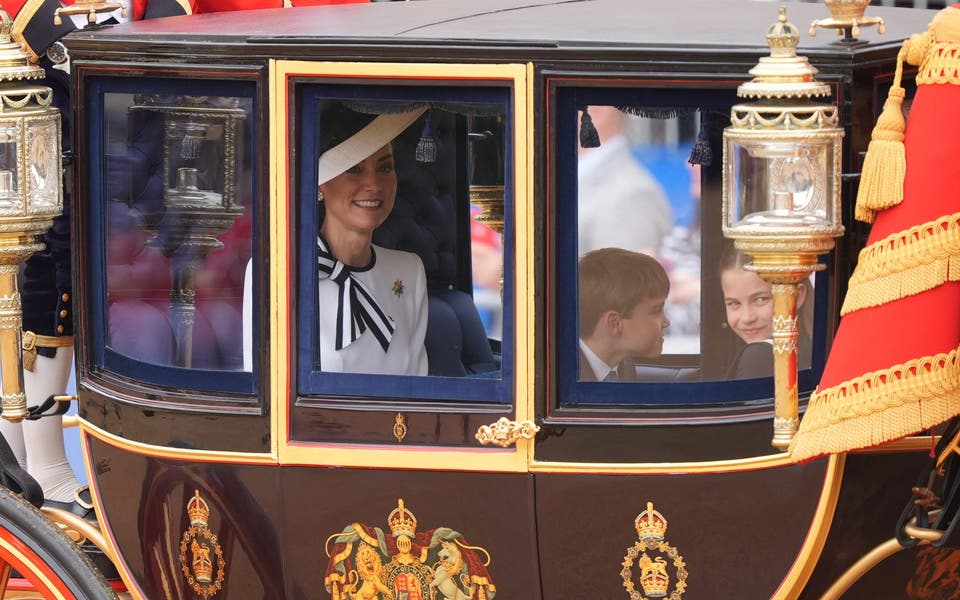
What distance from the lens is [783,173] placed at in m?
2.80

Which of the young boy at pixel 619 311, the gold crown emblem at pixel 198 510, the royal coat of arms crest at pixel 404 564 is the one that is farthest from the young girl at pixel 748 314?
the gold crown emblem at pixel 198 510

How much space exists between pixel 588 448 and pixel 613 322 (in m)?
0.23

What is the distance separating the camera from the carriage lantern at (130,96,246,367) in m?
3.30

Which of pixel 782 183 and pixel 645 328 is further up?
pixel 782 183

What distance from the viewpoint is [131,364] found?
3.50 meters

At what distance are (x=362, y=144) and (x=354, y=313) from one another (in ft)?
1.04

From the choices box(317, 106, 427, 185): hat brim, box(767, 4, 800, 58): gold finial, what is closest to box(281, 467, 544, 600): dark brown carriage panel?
box(317, 106, 427, 185): hat brim

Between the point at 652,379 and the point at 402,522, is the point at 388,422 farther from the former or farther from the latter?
the point at 652,379

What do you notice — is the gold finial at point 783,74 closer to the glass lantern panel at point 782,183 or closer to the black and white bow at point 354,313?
the glass lantern panel at point 782,183

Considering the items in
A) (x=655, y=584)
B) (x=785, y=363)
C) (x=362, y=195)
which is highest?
(x=362, y=195)

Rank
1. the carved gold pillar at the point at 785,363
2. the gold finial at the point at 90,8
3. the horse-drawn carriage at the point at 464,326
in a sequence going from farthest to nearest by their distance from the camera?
the gold finial at the point at 90,8 → the horse-drawn carriage at the point at 464,326 → the carved gold pillar at the point at 785,363

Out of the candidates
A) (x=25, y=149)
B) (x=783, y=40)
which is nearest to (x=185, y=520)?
(x=25, y=149)

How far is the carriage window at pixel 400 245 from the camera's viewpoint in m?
3.20

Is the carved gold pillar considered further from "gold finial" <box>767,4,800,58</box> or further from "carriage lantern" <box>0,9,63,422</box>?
"carriage lantern" <box>0,9,63,422</box>
